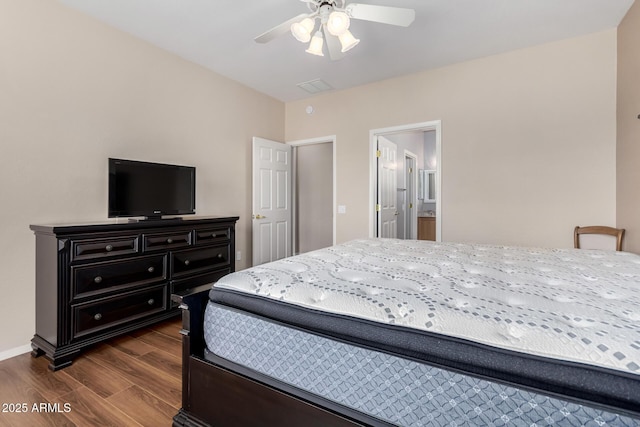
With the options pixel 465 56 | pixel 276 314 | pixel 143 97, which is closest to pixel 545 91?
pixel 465 56

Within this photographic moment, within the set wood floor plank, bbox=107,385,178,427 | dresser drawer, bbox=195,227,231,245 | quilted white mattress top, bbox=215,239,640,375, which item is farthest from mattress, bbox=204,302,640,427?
dresser drawer, bbox=195,227,231,245

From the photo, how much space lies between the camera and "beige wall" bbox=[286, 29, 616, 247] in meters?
2.82

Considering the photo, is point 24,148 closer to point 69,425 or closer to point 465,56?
point 69,425

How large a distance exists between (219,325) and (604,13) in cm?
383

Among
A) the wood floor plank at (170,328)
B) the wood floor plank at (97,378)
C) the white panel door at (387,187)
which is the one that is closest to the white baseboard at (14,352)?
the wood floor plank at (97,378)

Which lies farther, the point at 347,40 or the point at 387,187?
the point at 387,187

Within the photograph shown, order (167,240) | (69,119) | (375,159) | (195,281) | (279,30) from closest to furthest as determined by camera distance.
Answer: (279,30), (69,119), (167,240), (195,281), (375,159)

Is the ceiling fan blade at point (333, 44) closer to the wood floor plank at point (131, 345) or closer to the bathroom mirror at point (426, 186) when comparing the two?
the wood floor plank at point (131, 345)

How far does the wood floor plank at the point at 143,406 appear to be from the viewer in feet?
5.05

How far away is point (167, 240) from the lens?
2.65 metres

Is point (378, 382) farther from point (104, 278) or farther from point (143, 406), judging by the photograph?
point (104, 278)

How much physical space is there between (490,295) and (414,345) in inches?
14.7

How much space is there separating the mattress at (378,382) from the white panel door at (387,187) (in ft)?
10.0

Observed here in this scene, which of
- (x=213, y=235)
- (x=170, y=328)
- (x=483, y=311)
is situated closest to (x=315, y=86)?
(x=213, y=235)
